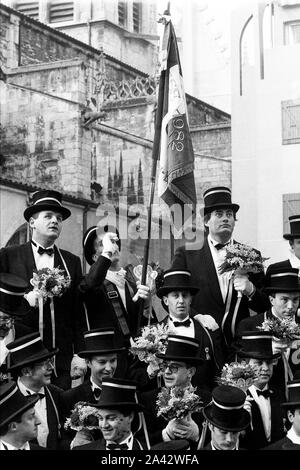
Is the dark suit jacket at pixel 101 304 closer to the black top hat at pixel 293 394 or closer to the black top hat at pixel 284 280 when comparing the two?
the black top hat at pixel 284 280

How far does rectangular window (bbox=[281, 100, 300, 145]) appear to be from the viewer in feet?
54.9

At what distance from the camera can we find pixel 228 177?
28828mm

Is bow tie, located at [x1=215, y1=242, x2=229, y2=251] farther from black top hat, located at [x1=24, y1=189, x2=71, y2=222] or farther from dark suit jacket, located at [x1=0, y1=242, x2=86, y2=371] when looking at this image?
black top hat, located at [x1=24, y1=189, x2=71, y2=222]

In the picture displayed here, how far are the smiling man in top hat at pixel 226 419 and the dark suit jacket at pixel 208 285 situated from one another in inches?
82.0

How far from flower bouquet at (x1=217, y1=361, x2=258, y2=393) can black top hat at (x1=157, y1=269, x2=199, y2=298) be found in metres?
1.04

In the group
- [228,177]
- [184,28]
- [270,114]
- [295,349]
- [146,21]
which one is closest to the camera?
[295,349]

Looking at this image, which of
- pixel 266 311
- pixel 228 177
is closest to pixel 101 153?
pixel 228 177

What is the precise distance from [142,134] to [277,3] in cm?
1318

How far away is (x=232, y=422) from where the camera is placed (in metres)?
7.61

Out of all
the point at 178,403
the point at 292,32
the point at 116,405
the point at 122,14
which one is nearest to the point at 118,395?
the point at 116,405

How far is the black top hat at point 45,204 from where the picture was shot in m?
9.45

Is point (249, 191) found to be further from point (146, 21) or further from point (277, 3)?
point (146, 21)

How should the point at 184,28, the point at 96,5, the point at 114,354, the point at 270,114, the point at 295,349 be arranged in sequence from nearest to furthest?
the point at 114,354
the point at 295,349
the point at 270,114
the point at 184,28
the point at 96,5

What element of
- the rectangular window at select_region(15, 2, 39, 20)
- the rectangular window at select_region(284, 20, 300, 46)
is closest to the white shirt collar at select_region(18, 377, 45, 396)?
the rectangular window at select_region(284, 20, 300, 46)
